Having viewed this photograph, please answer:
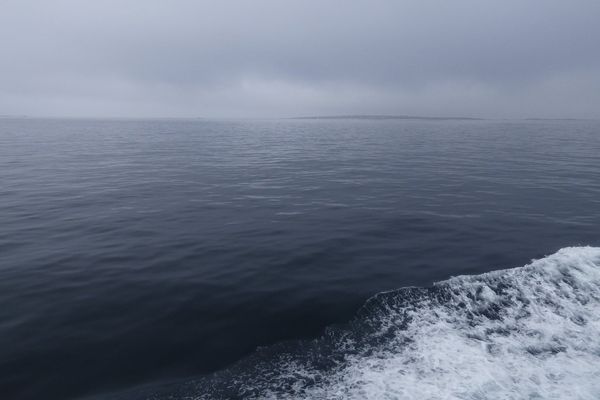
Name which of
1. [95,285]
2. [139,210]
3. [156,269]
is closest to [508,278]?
[156,269]

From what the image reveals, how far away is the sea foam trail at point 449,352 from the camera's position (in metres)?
6.54

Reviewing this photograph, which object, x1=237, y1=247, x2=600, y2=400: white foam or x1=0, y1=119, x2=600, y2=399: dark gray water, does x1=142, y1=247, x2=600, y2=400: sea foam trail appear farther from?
x1=0, y1=119, x2=600, y2=399: dark gray water

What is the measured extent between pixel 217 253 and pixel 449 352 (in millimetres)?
8676

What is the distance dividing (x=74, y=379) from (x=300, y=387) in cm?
472

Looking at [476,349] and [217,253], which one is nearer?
[476,349]

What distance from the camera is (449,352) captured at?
7.49 m

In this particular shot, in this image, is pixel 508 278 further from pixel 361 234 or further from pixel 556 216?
pixel 556 216

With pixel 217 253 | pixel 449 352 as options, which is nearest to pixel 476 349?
pixel 449 352

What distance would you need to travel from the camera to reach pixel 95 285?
10703 mm

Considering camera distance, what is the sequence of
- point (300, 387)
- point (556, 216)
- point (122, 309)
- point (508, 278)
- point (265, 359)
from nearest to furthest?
point (300, 387) < point (265, 359) < point (122, 309) < point (508, 278) < point (556, 216)

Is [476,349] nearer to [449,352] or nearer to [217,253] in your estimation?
[449,352]

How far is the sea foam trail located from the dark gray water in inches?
21.8

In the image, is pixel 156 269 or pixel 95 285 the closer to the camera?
pixel 95 285

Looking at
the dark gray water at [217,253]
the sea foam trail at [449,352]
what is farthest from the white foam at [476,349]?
the dark gray water at [217,253]
